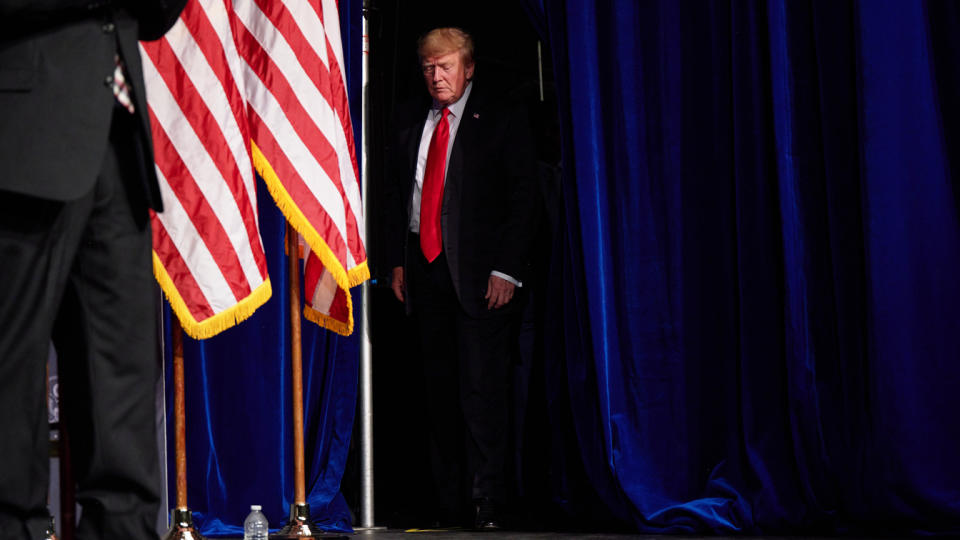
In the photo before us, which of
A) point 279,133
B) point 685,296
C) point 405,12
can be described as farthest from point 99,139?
point 405,12

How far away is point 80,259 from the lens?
1624mm

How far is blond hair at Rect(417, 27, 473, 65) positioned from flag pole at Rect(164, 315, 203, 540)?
1.38m

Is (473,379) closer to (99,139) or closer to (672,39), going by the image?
(672,39)

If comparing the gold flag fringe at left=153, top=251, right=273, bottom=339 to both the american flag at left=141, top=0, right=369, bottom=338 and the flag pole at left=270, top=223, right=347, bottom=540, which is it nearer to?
the american flag at left=141, top=0, right=369, bottom=338

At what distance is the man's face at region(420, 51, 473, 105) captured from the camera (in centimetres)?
371

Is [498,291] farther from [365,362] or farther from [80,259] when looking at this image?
[80,259]

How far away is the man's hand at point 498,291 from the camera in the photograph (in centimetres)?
362

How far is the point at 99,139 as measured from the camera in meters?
1.58

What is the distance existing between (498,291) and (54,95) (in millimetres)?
2206

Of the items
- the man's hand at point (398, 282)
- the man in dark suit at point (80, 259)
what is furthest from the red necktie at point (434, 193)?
the man in dark suit at point (80, 259)

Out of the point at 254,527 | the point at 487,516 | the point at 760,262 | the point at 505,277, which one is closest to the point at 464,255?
the point at 505,277

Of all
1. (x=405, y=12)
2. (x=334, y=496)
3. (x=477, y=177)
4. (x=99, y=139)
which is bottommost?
(x=334, y=496)

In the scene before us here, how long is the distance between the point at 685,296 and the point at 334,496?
146 cm

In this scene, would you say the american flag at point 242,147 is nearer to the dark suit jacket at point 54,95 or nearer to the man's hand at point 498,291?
the man's hand at point 498,291
